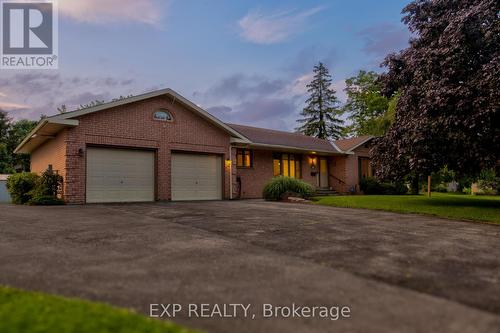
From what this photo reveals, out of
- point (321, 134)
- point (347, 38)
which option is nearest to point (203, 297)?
point (347, 38)

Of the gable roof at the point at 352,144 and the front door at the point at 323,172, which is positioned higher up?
the gable roof at the point at 352,144

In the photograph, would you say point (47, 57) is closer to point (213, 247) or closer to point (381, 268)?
point (213, 247)

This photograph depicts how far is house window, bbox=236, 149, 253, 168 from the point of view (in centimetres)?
1998

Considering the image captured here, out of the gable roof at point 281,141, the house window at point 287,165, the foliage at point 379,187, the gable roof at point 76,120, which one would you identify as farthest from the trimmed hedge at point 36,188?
the foliage at point 379,187

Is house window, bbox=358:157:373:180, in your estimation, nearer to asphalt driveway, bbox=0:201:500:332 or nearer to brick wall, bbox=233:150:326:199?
brick wall, bbox=233:150:326:199

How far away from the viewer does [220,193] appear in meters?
17.8

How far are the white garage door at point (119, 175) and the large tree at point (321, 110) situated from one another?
38.7 metres

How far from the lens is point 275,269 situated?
4469 millimetres

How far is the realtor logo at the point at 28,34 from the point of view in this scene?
13.7m

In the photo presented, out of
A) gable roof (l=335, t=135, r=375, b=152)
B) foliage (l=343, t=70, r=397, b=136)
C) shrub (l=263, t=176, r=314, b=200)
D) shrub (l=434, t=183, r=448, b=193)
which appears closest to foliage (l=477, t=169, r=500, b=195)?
shrub (l=434, t=183, r=448, b=193)

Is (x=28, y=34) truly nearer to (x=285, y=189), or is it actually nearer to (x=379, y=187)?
(x=285, y=189)

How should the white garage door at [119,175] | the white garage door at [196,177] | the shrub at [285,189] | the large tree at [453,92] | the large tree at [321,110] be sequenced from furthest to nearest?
the large tree at [321,110] < the shrub at [285,189] < the white garage door at [196,177] < the white garage door at [119,175] < the large tree at [453,92]

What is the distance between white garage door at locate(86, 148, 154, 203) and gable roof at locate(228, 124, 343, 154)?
6.00 meters

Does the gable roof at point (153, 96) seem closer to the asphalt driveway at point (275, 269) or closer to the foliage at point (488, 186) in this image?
the asphalt driveway at point (275, 269)
